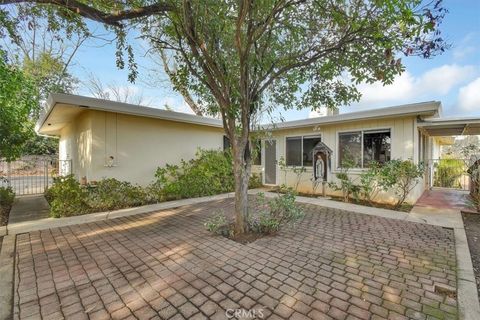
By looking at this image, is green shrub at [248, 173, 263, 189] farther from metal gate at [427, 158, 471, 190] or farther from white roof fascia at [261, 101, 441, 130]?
metal gate at [427, 158, 471, 190]

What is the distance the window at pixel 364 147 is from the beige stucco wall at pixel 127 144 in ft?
17.5

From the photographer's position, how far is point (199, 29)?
398 centimetres

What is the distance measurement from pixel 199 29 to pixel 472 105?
22104 millimetres

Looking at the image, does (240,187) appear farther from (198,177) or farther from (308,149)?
(308,149)

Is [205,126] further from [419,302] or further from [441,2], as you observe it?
[419,302]

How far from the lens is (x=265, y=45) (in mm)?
4418

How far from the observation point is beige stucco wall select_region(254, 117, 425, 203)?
6992mm

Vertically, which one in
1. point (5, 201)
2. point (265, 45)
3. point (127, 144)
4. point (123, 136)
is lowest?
point (5, 201)

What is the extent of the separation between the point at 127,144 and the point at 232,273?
6029 mm

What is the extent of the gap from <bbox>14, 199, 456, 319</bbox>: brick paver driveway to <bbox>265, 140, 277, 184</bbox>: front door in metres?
5.95

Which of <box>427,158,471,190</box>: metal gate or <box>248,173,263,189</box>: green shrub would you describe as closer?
<box>248,173,263,189</box>: green shrub

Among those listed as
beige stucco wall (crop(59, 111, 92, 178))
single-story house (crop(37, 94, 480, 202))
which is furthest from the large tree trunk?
beige stucco wall (crop(59, 111, 92, 178))

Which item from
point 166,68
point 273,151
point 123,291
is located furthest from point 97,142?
point 166,68

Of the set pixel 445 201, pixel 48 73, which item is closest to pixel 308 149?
pixel 445 201
